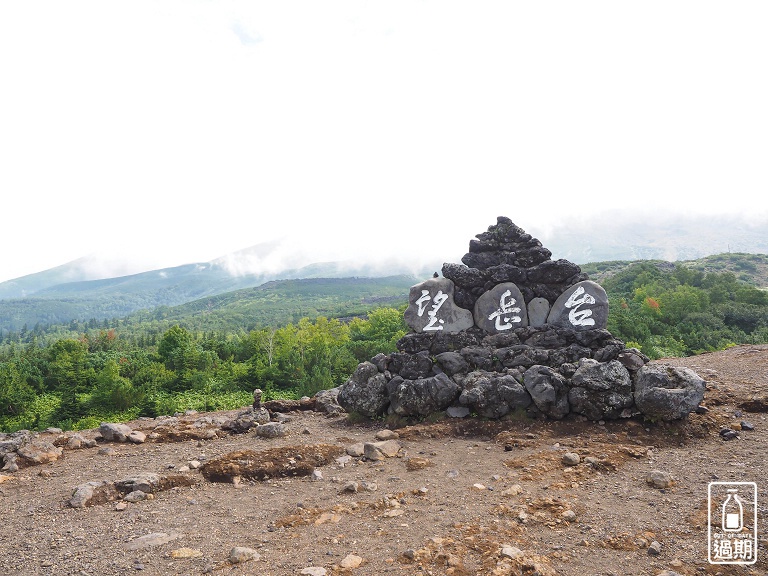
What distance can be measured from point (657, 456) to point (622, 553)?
11.2ft

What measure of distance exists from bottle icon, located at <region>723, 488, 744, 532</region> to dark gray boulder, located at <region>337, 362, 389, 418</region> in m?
6.69

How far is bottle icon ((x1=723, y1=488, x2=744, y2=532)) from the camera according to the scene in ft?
15.9

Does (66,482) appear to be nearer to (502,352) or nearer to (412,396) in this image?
(412,396)

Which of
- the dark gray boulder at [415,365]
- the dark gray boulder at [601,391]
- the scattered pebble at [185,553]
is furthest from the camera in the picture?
the dark gray boulder at [415,365]

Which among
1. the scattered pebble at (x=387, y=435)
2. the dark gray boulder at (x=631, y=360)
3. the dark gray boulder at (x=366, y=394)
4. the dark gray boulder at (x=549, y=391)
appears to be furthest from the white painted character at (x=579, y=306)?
the scattered pebble at (x=387, y=435)

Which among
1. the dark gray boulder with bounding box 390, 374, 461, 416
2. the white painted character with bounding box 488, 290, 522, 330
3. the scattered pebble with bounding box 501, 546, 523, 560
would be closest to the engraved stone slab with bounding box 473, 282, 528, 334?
the white painted character with bounding box 488, 290, 522, 330

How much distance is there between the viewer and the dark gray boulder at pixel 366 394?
10672 millimetres

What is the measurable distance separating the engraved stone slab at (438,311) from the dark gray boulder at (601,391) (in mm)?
3077

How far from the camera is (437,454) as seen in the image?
822 cm

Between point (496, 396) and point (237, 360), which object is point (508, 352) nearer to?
point (496, 396)

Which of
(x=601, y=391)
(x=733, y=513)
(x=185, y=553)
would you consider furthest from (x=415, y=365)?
(x=185, y=553)

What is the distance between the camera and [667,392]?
27.5 ft

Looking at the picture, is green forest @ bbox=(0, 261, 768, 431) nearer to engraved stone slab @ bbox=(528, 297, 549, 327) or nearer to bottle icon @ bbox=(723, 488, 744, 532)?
engraved stone slab @ bbox=(528, 297, 549, 327)

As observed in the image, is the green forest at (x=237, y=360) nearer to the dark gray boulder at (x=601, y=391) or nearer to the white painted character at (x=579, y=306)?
the white painted character at (x=579, y=306)
